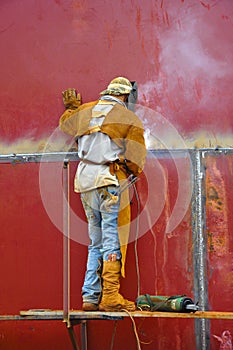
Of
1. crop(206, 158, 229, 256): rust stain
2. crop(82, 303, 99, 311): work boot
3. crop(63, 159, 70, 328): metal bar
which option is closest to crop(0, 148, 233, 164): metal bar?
crop(206, 158, 229, 256): rust stain

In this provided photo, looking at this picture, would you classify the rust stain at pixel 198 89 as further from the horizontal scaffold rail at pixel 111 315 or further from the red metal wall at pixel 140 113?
the horizontal scaffold rail at pixel 111 315

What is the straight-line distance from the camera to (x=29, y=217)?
6.99 metres

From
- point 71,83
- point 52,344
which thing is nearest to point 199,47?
point 71,83

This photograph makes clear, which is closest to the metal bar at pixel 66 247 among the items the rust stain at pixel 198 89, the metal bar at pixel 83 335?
the metal bar at pixel 83 335

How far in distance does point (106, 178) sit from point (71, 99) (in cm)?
97

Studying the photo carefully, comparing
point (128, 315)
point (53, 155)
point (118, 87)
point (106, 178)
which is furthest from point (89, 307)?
point (118, 87)

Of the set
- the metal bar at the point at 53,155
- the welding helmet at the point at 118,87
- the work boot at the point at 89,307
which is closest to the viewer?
the work boot at the point at 89,307

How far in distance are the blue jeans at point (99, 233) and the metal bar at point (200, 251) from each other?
74 cm

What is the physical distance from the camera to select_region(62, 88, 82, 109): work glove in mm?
7016

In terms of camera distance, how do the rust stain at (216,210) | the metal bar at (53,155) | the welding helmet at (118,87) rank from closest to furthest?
the welding helmet at (118,87), the rust stain at (216,210), the metal bar at (53,155)

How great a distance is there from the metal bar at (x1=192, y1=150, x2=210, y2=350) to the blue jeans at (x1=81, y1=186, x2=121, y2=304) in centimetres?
74

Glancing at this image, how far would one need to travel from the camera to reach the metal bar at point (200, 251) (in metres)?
6.65

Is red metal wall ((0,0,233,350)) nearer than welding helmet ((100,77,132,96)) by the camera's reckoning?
No

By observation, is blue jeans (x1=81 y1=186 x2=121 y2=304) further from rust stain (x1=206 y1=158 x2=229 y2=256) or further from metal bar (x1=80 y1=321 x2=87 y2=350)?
rust stain (x1=206 y1=158 x2=229 y2=256)
